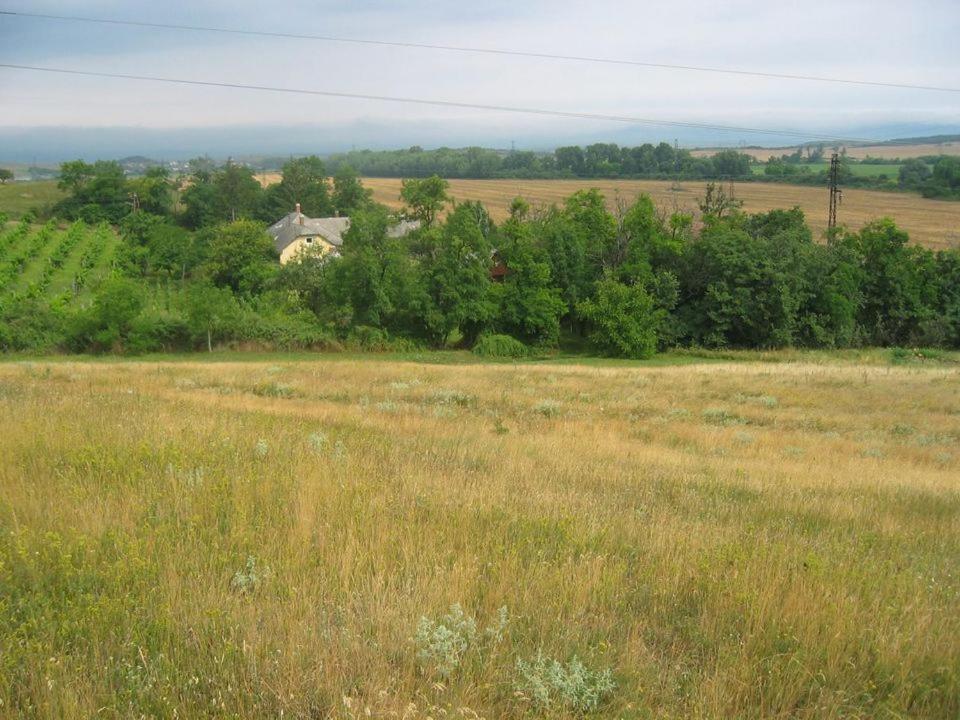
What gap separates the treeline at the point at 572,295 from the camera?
178 ft

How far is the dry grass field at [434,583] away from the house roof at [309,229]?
257 ft

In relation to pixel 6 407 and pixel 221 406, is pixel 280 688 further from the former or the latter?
pixel 221 406

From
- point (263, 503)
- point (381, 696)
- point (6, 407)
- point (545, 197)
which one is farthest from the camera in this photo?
point (545, 197)

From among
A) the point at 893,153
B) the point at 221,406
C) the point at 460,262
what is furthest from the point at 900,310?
the point at 893,153

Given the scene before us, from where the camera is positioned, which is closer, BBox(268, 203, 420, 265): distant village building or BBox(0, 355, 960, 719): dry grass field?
BBox(0, 355, 960, 719): dry grass field

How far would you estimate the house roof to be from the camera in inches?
3393

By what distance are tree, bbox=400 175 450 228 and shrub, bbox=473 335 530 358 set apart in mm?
30617

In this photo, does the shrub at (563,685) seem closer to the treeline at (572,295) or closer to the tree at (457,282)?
the treeline at (572,295)

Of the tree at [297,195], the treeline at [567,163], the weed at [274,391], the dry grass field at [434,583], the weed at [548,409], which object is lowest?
the weed at [548,409]

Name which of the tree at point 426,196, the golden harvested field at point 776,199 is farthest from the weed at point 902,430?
the tree at point 426,196

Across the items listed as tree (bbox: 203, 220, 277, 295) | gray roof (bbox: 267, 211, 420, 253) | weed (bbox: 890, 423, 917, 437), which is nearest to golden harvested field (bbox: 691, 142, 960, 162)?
gray roof (bbox: 267, 211, 420, 253)

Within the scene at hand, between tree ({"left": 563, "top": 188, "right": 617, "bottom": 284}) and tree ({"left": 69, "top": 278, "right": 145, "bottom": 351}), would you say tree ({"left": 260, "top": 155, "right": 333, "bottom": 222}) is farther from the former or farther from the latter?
tree ({"left": 69, "top": 278, "right": 145, "bottom": 351})

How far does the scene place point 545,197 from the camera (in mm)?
99875

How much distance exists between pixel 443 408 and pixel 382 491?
10571 millimetres
